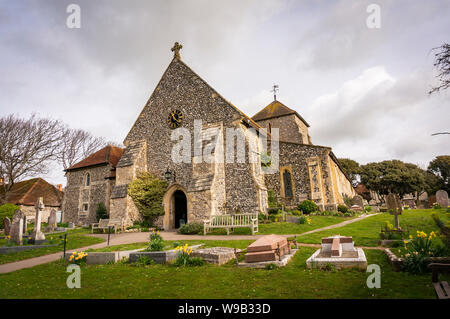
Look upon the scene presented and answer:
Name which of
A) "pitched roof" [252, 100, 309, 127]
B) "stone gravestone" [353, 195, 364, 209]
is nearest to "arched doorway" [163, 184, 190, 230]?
"pitched roof" [252, 100, 309, 127]

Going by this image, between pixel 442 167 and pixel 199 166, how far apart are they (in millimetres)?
49237

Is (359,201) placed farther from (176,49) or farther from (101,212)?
(101,212)

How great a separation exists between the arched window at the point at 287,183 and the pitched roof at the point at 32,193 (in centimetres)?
2818

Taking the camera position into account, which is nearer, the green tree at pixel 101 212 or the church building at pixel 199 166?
the church building at pixel 199 166

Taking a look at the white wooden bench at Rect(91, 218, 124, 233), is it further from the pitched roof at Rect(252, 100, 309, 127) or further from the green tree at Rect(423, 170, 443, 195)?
the green tree at Rect(423, 170, 443, 195)

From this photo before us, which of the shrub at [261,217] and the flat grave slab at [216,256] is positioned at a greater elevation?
the shrub at [261,217]

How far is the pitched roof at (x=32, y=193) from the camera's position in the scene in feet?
94.0

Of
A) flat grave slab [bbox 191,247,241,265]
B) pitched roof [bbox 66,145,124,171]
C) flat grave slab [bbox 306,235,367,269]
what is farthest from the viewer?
pitched roof [bbox 66,145,124,171]

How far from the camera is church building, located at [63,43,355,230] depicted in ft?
51.2

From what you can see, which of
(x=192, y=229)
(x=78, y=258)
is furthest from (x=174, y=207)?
(x=78, y=258)


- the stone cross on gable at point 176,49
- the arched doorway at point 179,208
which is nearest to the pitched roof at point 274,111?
the stone cross on gable at point 176,49

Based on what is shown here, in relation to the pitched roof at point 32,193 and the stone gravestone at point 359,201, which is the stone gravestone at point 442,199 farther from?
the pitched roof at point 32,193

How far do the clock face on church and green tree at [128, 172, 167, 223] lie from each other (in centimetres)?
424
